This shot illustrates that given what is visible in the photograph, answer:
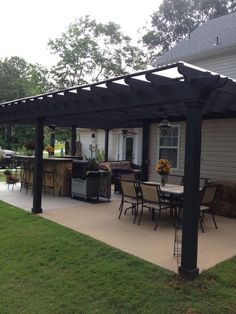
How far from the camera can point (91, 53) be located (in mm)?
26562

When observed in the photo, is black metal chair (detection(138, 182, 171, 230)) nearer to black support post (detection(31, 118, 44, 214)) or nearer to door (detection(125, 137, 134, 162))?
black support post (detection(31, 118, 44, 214))

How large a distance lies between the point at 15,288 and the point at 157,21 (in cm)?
3028

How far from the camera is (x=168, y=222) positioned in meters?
7.37

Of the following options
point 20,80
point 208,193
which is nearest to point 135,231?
point 208,193

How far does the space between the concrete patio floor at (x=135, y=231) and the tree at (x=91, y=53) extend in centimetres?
1802

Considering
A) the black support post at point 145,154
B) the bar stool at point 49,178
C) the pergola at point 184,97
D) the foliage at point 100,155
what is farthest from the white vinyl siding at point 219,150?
the foliage at point 100,155

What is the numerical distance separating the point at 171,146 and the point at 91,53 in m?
17.6

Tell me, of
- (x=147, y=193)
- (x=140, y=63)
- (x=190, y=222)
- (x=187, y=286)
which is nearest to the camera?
(x=187, y=286)

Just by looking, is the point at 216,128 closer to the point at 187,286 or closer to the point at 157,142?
the point at 157,142

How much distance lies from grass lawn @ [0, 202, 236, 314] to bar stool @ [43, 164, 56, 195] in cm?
497

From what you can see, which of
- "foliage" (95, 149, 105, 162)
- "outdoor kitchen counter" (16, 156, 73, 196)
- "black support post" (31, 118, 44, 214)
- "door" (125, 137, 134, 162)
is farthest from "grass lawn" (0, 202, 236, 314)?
"foliage" (95, 149, 105, 162)

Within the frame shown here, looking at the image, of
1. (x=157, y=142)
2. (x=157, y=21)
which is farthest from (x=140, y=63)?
(x=157, y=142)

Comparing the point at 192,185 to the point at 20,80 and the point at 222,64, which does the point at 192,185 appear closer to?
the point at 222,64

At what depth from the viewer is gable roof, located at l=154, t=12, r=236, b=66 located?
35.8ft
